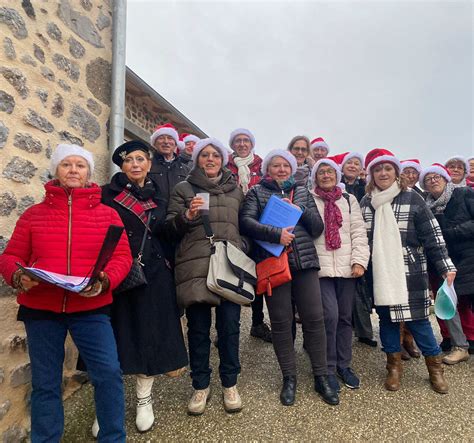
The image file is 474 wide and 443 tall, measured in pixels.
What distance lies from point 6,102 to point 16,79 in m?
0.19

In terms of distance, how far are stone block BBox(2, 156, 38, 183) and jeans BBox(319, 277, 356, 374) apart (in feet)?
7.43

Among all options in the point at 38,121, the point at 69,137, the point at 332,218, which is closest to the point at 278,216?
the point at 332,218

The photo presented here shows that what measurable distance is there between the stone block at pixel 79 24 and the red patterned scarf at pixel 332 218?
2335mm

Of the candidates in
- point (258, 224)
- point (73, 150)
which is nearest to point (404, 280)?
point (258, 224)

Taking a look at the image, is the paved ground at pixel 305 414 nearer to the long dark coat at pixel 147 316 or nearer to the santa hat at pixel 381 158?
the long dark coat at pixel 147 316

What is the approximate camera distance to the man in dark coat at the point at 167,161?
3.20 meters

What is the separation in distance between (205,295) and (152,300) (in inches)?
14.1

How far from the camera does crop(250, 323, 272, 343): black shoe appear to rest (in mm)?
3807

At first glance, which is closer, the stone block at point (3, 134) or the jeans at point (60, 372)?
the jeans at point (60, 372)

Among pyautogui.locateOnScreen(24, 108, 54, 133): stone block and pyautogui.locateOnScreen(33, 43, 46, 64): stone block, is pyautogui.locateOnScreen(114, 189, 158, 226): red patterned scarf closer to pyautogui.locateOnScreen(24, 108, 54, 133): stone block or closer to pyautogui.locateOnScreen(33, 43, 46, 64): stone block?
pyautogui.locateOnScreen(24, 108, 54, 133): stone block

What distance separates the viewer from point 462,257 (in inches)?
134

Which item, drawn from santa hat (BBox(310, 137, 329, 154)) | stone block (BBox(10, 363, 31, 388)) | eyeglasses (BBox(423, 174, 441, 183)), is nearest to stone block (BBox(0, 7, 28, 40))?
stone block (BBox(10, 363, 31, 388))

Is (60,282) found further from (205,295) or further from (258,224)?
(258,224)

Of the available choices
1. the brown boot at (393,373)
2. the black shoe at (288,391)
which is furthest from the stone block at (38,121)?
the brown boot at (393,373)
